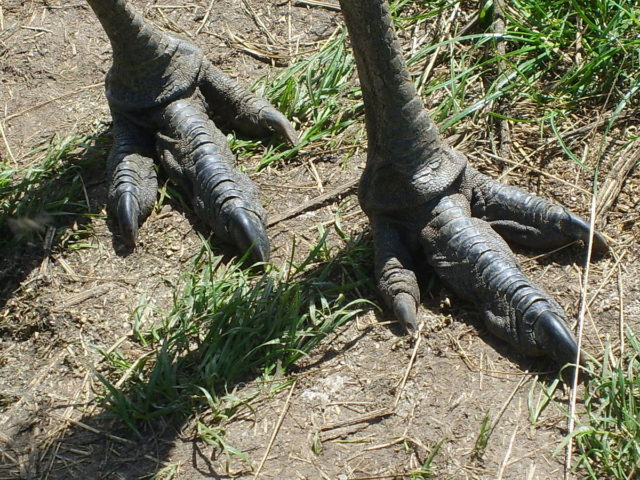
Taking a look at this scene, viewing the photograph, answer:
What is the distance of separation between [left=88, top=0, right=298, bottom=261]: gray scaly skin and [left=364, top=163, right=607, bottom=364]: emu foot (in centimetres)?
63

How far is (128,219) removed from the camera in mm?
4094

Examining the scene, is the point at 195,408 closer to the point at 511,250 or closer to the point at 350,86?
the point at 511,250

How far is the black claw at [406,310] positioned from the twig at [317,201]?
826 millimetres

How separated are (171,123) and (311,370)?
1.46 m

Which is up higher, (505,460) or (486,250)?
(486,250)

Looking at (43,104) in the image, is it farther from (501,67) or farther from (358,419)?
(358,419)

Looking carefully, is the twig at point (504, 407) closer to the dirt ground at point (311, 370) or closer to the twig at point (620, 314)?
the dirt ground at point (311, 370)

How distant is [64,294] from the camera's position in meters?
3.98

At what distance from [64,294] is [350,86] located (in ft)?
5.70

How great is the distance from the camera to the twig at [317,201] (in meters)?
4.15

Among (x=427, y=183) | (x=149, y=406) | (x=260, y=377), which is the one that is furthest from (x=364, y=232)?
(x=149, y=406)

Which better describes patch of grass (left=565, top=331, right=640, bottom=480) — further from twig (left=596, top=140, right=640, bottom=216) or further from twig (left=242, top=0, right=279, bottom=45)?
twig (left=242, top=0, right=279, bottom=45)

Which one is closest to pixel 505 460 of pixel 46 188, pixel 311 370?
pixel 311 370

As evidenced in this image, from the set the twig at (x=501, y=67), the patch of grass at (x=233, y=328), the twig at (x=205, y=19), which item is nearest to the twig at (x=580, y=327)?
the twig at (x=501, y=67)
